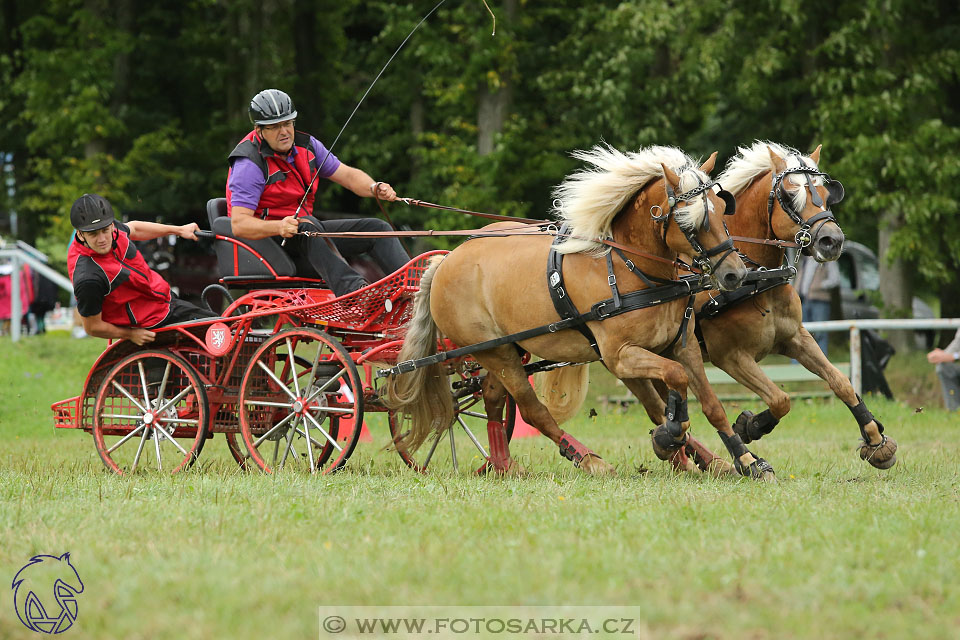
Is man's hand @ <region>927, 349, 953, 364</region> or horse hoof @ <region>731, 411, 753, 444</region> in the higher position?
man's hand @ <region>927, 349, 953, 364</region>

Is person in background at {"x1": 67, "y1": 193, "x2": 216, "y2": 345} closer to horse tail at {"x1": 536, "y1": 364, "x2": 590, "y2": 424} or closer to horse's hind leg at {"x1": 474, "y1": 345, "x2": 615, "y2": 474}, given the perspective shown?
horse's hind leg at {"x1": 474, "y1": 345, "x2": 615, "y2": 474}

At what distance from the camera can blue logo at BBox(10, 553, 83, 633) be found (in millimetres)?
3699

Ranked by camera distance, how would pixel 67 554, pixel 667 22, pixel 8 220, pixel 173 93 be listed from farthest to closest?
pixel 8 220 < pixel 173 93 < pixel 667 22 < pixel 67 554

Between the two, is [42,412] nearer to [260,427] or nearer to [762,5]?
[260,427]

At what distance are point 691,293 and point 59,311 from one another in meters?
23.6

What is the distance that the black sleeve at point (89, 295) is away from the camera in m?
7.21

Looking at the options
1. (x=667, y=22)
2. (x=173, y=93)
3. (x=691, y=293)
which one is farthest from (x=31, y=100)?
(x=691, y=293)

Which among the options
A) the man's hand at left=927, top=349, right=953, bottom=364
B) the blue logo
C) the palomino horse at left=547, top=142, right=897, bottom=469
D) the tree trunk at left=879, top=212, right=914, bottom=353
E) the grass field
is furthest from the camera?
the tree trunk at left=879, top=212, right=914, bottom=353

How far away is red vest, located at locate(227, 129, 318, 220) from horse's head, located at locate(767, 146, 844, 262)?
2.88 m

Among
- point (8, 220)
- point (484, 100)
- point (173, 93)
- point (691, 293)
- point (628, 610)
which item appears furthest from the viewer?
point (8, 220)

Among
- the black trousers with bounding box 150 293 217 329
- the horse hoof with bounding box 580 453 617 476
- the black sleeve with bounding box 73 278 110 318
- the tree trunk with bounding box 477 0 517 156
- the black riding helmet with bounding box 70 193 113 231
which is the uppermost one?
the tree trunk with bounding box 477 0 517 156

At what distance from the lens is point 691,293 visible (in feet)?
20.7

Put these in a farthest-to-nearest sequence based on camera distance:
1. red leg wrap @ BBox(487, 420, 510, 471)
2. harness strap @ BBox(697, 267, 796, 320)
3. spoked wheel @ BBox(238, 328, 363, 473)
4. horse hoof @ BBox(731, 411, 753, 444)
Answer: red leg wrap @ BBox(487, 420, 510, 471) < horse hoof @ BBox(731, 411, 753, 444) < spoked wheel @ BBox(238, 328, 363, 473) < harness strap @ BBox(697, 267, 796, 320)

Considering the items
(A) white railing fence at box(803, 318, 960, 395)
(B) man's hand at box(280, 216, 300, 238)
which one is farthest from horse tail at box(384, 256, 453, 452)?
(A) white railing fence at box(803, 318, 960, 395)
